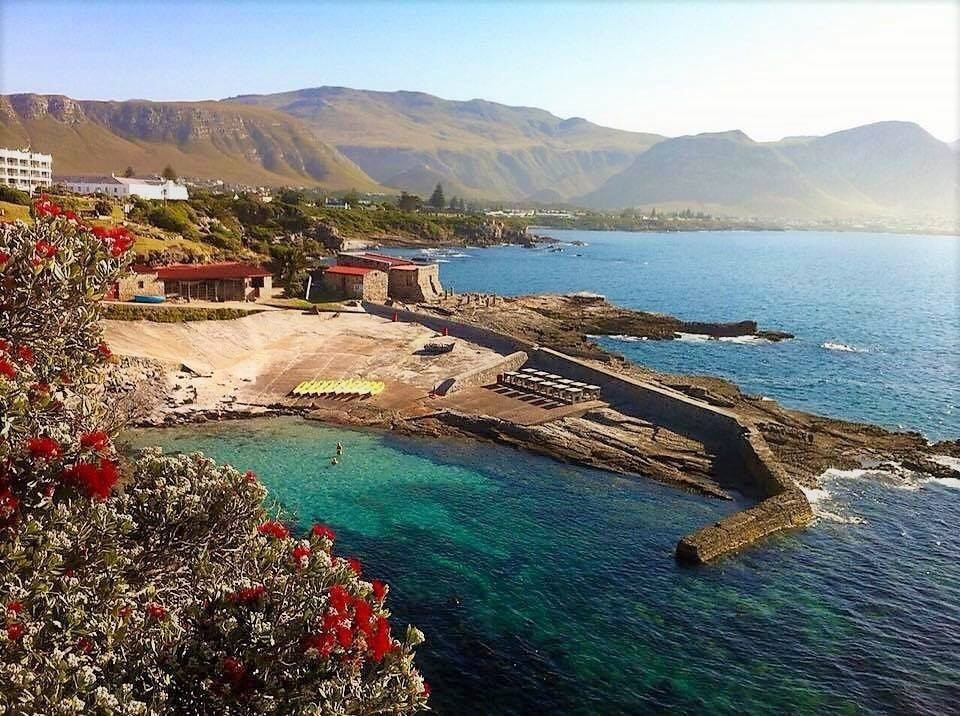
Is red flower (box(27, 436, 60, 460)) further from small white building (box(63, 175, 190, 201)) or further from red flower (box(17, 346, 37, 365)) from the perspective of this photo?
small white building (box(63, 175, 190, 201))

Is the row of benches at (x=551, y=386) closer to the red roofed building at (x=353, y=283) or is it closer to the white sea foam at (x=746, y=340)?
the red roofed building at (x=353, y=283)

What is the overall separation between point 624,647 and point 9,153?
134 m

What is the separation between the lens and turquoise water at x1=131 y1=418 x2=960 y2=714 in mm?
20781

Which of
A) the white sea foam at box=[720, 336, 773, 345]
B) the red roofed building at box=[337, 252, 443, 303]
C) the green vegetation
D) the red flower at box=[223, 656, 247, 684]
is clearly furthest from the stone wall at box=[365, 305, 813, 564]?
the white sea foam at box=[720, 336, 773, 345]

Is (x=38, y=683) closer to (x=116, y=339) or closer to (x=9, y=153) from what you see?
(x=116, y=339)

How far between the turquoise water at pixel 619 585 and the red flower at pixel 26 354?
1487 centimetres

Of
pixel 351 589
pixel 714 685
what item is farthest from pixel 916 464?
pixel 351 589

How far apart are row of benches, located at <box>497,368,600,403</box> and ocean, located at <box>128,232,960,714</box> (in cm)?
845

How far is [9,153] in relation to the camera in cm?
11762

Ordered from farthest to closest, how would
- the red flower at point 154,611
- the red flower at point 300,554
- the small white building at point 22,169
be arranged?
the small white building at point 22,169 < the red flower at point 300,554 < the red flower at point 154,611

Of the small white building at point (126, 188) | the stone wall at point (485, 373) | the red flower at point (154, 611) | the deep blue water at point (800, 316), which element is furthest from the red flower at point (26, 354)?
the small white building at point (126, 188)

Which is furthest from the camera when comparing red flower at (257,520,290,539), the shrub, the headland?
the shrub

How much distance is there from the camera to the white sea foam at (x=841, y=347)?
241ft

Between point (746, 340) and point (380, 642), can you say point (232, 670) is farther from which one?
point (746, 340)
